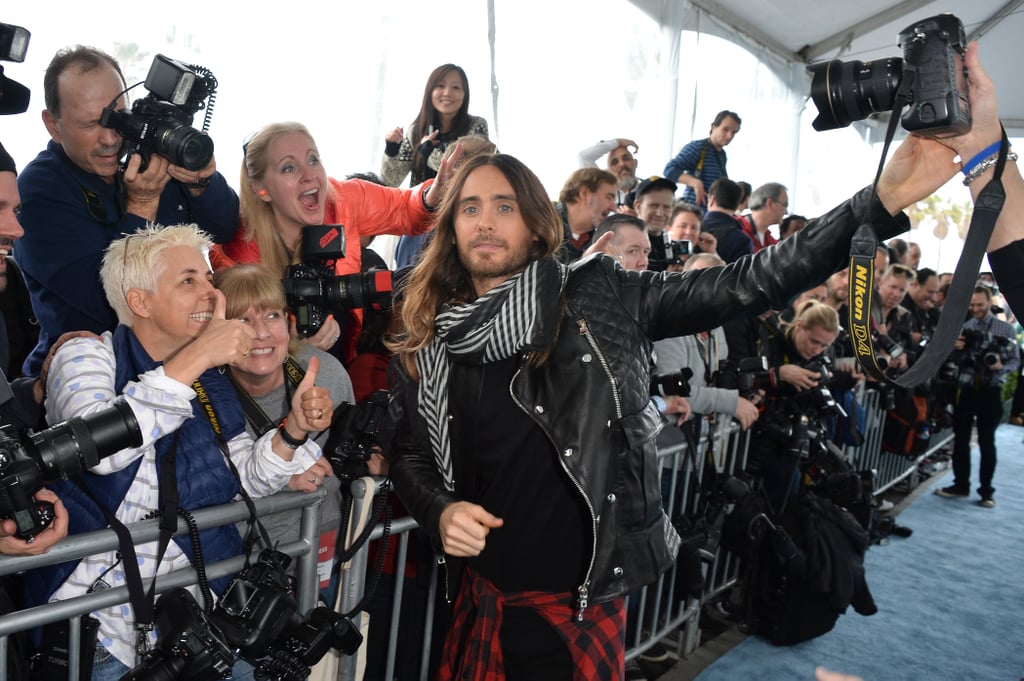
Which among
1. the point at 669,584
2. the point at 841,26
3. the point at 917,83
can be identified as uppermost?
the point at 841,26

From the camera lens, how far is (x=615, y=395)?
5.42 feet

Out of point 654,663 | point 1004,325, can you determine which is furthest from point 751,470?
point 1004,325

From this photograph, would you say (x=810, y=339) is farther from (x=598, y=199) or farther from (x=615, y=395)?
(x=615, y=395)

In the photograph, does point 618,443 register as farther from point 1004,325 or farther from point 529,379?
point 1004,325

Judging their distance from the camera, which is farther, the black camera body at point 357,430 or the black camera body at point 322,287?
the black camera body at point 322,287

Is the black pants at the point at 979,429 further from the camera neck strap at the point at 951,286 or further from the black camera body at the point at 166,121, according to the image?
the black camera body at the point at 166,121

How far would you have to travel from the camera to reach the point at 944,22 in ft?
4.25

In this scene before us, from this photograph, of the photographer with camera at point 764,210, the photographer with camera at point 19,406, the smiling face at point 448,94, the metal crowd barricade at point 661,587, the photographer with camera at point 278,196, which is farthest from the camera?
the photographer with camera at point 764,210

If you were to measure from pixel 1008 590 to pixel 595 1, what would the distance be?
188 inches

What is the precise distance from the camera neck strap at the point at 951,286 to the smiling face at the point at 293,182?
1765 millimetres

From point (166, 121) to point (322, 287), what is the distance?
0.57 metres

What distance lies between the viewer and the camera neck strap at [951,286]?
1.27 meters

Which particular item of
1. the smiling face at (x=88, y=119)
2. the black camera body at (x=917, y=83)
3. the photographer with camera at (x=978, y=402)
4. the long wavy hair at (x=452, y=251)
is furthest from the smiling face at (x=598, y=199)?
the photographer with camera at (x=978, y=402)

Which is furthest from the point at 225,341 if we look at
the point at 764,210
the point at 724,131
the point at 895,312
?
the point at 895,312
